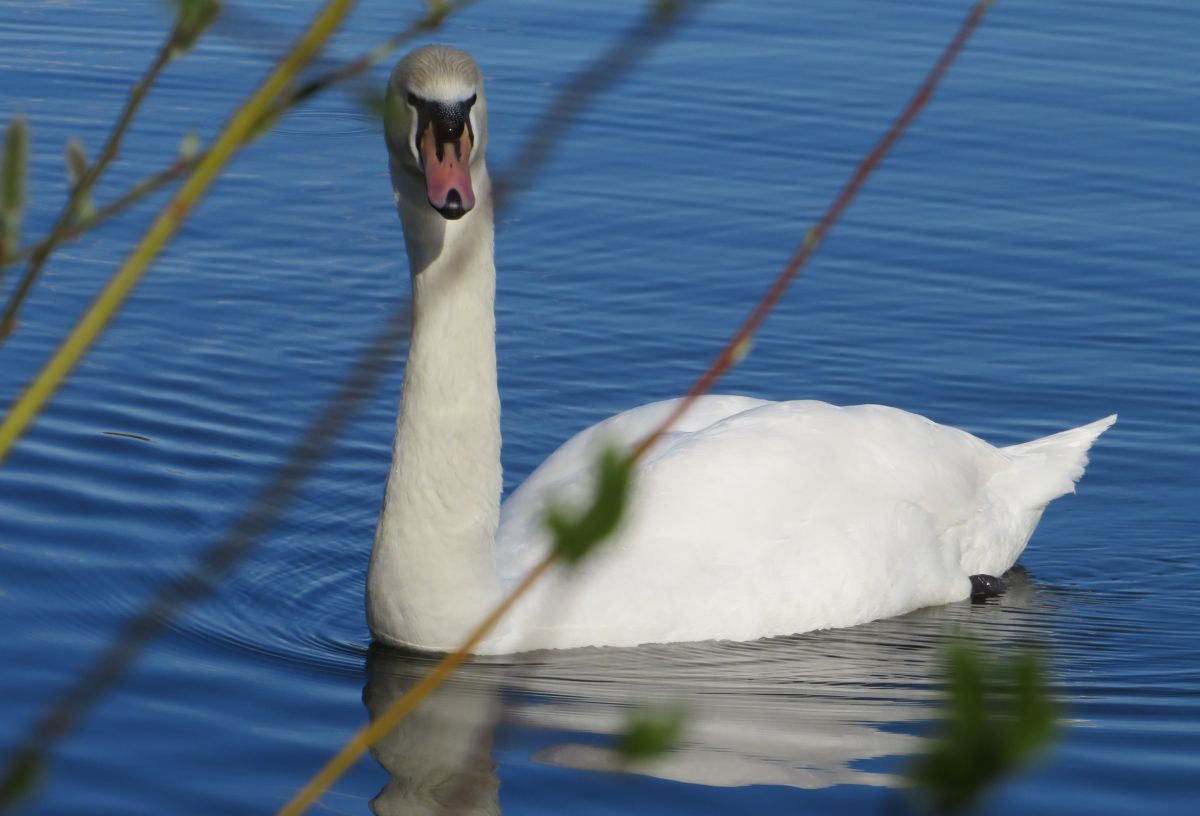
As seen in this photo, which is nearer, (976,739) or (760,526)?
(976,739)

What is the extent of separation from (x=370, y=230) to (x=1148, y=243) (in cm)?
409

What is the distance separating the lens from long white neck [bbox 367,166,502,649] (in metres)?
5.60

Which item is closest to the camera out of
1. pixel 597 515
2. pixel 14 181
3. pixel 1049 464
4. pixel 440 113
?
pixel 597 515

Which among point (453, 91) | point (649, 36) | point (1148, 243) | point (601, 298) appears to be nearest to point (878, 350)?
point (601, 298)

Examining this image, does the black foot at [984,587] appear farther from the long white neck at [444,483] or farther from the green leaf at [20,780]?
the green leaf at [20,780]

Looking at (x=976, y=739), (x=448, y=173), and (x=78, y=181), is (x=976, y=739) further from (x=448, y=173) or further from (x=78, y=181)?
(x=448, y=173)

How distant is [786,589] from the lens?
6090 millimetres

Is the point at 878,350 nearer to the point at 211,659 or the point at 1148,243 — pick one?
the point at 1148,243

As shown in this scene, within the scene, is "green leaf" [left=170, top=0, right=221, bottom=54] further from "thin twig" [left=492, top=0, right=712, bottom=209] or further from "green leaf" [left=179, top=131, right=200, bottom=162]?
"thin twig" [left=492, top=0, right=712, bottom=209]

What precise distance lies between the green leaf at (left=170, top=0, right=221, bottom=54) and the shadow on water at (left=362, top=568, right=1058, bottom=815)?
11.0 feet

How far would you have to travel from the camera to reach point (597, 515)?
3.79 ft

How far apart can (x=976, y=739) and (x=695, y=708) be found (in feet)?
14.4

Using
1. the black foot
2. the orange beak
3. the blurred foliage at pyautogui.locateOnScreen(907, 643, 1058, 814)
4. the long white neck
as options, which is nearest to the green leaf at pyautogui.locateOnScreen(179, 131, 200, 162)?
the blurred foliage at pyautogui.locateOnScreen(907, 643, 1058, 814)

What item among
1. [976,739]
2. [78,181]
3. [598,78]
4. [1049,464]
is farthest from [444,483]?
[976,739]
